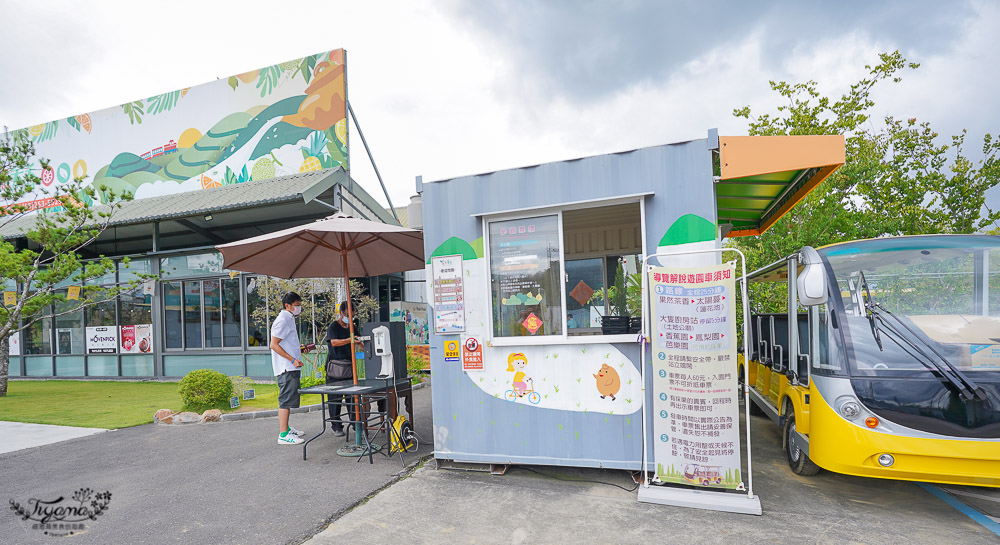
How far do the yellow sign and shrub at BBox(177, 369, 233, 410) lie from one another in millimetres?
5326

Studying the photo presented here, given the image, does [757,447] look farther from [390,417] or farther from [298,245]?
[298,245]

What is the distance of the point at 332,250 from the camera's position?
637 cm

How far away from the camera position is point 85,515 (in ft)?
13.6

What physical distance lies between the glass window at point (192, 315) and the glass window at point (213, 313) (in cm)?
24

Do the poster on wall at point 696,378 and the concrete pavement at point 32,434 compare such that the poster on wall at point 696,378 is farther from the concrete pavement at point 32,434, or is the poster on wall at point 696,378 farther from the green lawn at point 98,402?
the concrete pavement at point 32,434

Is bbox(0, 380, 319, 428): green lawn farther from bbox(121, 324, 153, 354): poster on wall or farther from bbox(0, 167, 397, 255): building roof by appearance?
bbox(0, 167, 397, 255): building roof

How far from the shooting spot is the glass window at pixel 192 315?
41.7 feet

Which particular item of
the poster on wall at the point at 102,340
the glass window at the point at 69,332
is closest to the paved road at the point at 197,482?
the poster on wall at the point at 102,340

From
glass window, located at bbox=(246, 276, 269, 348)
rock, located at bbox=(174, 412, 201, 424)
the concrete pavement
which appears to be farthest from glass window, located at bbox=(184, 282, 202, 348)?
rock, located at bbox=(174, 412, 201, 424)

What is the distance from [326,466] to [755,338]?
19.0 ft

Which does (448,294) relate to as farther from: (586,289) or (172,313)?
(172,313)

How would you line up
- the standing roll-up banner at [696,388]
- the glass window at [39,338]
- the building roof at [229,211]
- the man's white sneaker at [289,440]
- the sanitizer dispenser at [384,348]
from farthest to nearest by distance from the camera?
the glass window at [39,338] → the building roof at [229,211] → the man's white sneaker at [289,440] → the sanitizer dispenser at [384,348] → the standing roll-up banner at [696,388]

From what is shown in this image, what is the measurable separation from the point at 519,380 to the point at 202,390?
608 cm

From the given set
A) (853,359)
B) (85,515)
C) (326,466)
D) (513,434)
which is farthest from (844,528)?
(85,515)
